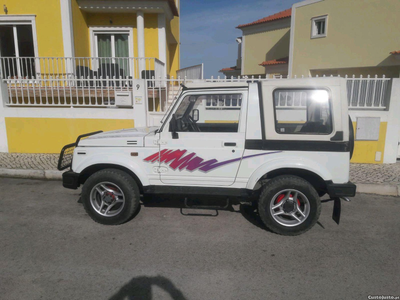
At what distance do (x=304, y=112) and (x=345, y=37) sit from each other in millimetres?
15996

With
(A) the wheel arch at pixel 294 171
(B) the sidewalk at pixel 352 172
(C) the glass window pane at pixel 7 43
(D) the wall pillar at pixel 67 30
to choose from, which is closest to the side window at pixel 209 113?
(A) the wheel arch at pixel 294 171

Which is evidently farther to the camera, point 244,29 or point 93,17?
point 244,29

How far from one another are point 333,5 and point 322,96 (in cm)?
1677

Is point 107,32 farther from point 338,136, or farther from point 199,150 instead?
point 338,136

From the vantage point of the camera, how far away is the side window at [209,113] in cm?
393

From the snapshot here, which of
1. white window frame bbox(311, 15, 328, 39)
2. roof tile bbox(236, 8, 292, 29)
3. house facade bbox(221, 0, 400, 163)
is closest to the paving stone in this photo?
house facade bbox(221, 0, 400, 163)

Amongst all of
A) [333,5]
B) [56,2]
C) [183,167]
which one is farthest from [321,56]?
[183,167]

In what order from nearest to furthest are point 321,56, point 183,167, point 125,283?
point 125,283
point 183,167
point 321,56

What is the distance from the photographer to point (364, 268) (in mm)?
3068

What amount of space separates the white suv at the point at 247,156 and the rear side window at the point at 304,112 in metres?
0.01

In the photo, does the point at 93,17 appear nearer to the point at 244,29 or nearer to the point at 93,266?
the point at 93,266

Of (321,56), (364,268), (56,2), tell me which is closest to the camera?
(364,268)

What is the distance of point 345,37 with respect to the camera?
17078 millimetres

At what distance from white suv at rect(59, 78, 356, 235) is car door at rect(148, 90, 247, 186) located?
0.01 m
